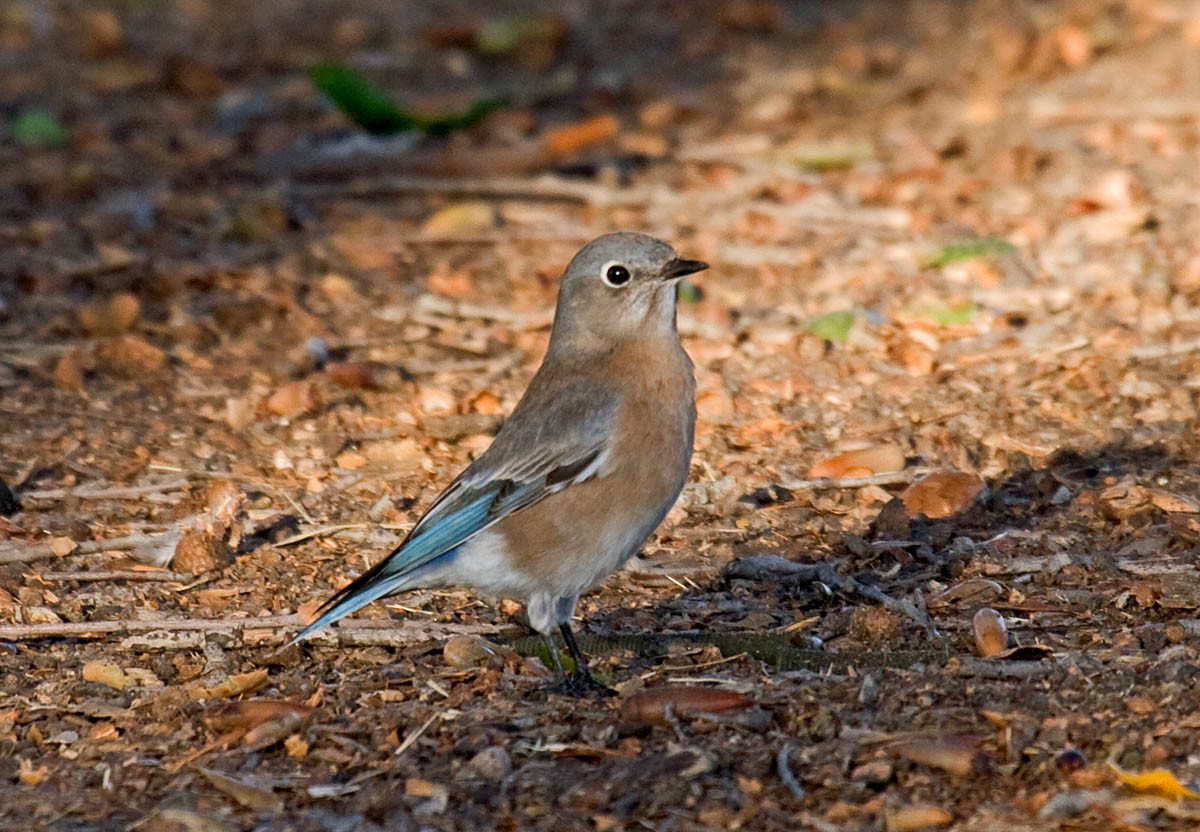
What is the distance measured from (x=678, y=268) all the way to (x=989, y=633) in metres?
1.55

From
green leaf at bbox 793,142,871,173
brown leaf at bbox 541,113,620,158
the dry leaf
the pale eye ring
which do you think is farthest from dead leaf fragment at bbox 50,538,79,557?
green leaf at bbox 793,142,871,173

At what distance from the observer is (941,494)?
19.4ft

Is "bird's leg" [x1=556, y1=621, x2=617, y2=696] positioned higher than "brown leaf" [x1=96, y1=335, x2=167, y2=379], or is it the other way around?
"brown leaf" [x1=96, y1=335, x2=167, y2=379]

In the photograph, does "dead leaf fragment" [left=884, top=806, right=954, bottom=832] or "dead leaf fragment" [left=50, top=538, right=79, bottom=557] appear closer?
"dead leaf fragment" [left=884, top=806, right=954, bottom=832]

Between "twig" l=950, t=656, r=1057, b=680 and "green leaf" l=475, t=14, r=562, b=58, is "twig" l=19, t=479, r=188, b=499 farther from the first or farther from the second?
"green leaf" l=475, t=14, r=562, b=58

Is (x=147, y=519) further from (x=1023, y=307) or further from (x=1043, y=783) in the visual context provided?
(x=1023, y=307)

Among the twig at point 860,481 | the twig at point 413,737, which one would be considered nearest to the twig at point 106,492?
the twig at point 413,737

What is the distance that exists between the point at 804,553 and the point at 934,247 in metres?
2.99

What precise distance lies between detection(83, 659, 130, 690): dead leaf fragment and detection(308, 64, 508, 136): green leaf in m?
5.27

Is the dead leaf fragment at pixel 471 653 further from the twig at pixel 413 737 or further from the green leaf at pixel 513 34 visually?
the green leaf at pixel 513 34

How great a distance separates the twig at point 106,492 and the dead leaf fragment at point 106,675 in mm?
1362

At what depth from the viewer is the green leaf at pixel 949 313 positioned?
744 cm

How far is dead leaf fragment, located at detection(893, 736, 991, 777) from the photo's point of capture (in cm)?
407

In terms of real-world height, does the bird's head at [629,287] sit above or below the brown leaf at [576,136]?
above
